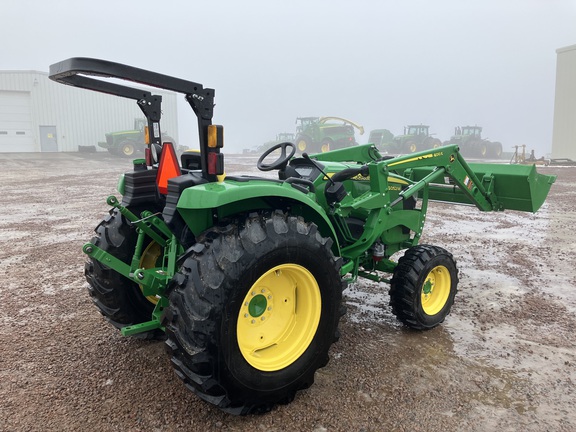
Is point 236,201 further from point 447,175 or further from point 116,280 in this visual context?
point 447,175

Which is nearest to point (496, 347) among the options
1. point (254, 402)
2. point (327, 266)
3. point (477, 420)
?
point (477, 420)

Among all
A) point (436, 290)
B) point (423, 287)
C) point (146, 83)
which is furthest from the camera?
point (436, 290)

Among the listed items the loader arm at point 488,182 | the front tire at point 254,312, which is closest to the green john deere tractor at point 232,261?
the front tire at point 254,312

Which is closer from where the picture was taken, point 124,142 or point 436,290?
point 436,290

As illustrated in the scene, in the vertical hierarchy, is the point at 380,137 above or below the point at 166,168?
above

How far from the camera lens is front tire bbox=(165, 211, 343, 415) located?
86.0 inches

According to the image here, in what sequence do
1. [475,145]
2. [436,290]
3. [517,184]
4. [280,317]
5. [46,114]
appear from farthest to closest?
[475,145] < [46,114] < [517,184] < [436,290] < [280,317]

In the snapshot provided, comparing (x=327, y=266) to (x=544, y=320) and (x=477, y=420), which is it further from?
(x=544, y=320)

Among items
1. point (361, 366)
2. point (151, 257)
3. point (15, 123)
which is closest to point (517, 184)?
point (361, 366)

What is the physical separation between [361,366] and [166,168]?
181cm

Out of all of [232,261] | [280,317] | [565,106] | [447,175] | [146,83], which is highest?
[565,106]

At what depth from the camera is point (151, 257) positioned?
3244mm

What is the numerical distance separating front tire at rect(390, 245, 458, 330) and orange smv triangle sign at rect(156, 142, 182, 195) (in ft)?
6.24

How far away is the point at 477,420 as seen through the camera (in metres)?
2.48
